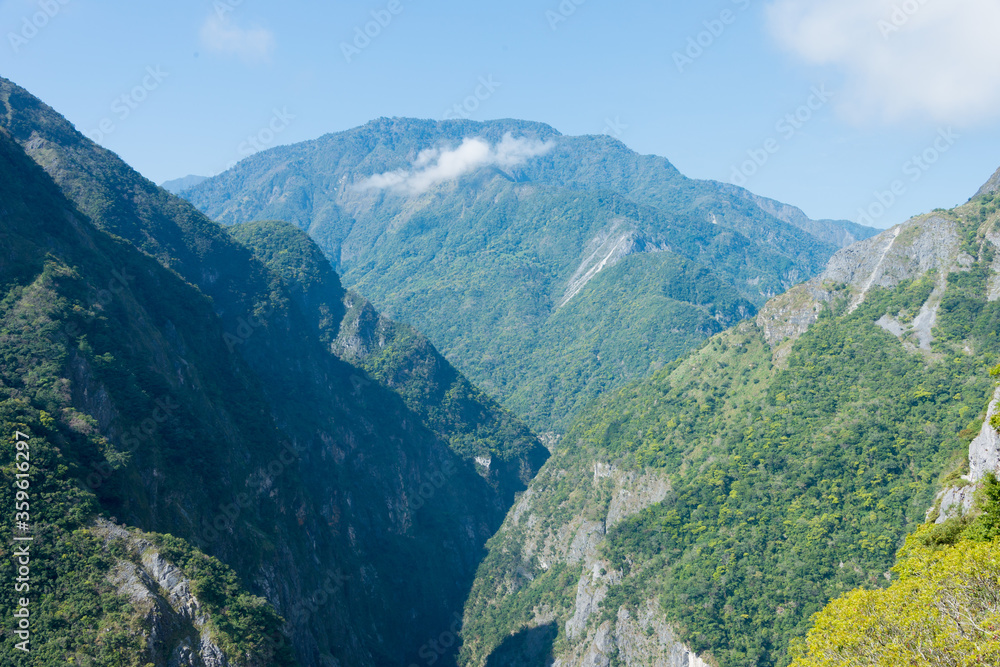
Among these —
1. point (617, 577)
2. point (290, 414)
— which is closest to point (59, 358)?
point (290, 414)

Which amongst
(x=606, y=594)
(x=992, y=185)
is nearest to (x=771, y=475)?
(x=606, y=594)

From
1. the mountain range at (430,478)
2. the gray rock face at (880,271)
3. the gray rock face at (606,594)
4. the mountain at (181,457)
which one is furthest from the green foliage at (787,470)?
the mountain at (181,457)

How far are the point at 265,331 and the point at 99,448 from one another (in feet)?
282

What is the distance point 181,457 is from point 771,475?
300 feet

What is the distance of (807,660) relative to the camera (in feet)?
126

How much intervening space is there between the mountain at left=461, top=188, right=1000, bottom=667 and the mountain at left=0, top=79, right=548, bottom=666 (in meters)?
33.7

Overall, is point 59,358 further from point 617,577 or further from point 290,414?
point 617,577

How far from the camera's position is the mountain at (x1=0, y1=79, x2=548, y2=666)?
6425 centimetres

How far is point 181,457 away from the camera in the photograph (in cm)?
8638

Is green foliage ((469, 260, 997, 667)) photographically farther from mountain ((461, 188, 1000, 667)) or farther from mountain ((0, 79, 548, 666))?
mountain ((0, 79, 548, 666))

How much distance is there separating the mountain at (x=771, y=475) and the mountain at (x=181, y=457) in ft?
111

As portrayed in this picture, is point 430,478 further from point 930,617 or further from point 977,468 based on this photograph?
point 930,617

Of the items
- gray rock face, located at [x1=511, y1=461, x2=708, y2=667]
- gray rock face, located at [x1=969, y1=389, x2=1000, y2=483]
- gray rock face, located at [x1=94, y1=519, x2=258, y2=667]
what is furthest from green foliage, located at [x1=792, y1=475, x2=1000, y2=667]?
gray rock face, located at [x1=511, y1=461, x2=708, y2=667]

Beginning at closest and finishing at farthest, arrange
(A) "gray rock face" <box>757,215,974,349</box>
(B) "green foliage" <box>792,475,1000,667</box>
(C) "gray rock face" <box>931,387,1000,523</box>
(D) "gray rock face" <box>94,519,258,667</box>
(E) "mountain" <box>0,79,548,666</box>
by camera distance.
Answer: (B) "green foliage" <box>792,475,1000,667</box>
(C) "gray rock face" <box>931,387,1000,523</box>
(D) "gray rock face" <box>94,519,258,667</box>
(E) "mountain" <box>0,79,548,666</box>
(A) "gray rock face" <box>757,215,974,349</box>
